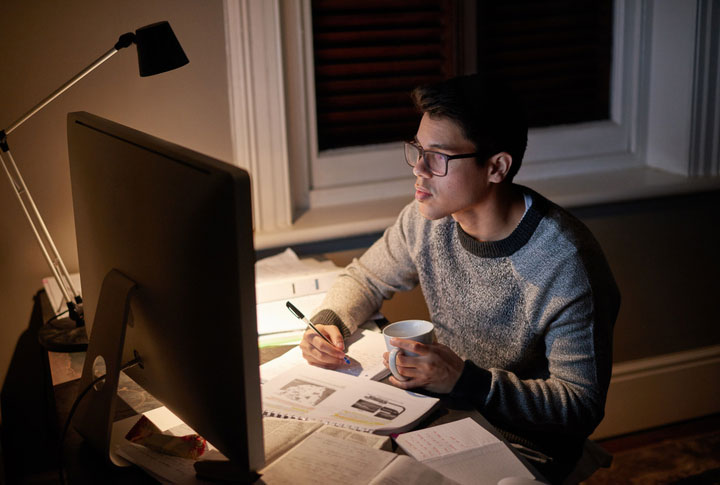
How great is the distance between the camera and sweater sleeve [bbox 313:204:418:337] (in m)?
1.63

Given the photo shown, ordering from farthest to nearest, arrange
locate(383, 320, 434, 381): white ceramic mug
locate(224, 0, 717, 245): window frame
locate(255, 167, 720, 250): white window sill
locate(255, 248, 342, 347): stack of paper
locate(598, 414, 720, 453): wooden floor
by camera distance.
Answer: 1. locate(598, 414, 720, 453): wooden floor
2. locate(255, 167, 720, 250): white window sill
3. locate(224, 0, 717, 245): window frame
4. locate(255, 248, 342, 347): stack of paper
5. locate(383, 320, 434, 381): white ceramic mug

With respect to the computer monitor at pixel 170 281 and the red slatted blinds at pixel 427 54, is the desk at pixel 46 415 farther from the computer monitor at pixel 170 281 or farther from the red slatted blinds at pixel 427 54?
the red slatted blinds at pixel 427 54

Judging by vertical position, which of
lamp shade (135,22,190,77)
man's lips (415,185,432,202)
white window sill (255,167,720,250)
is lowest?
white window sill (255,167,720,250)

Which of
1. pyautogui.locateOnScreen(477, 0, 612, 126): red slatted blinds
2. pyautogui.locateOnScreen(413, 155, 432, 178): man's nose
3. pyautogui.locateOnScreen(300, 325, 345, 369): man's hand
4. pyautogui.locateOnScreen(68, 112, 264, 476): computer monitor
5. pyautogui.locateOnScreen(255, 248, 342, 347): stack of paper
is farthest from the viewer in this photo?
pyautogui.locateOnScreen(477, 0, 612, 126): red slatted blinds

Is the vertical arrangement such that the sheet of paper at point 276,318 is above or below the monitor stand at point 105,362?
below

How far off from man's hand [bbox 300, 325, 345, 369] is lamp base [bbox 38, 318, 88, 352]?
1.42ft

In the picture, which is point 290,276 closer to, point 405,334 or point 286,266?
point 286,266

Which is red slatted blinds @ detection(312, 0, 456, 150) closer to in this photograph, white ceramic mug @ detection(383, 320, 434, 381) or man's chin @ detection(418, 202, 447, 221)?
man's chin @ detection(418, 202, 447, 221)

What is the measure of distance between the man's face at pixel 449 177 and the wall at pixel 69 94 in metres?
0.75

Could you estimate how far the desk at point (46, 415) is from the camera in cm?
111

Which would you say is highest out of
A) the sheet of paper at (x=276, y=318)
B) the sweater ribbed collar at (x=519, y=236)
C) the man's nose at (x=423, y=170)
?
the man's nose at (x=423, y=170)

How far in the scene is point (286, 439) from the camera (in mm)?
1146

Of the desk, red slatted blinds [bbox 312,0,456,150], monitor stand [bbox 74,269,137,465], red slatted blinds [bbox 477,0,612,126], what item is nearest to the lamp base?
the desk

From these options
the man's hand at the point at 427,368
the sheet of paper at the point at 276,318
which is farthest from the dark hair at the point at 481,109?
the sheet of paper at the point at 276,318
